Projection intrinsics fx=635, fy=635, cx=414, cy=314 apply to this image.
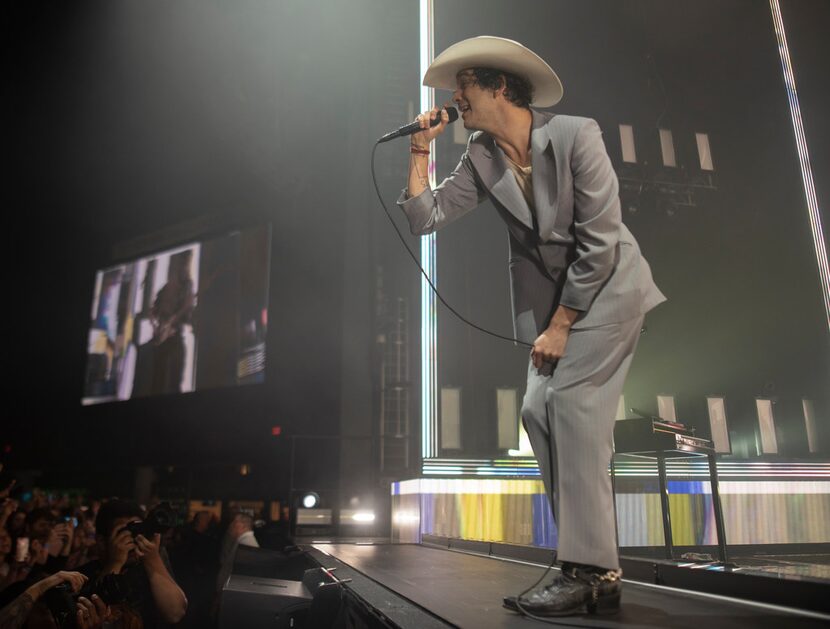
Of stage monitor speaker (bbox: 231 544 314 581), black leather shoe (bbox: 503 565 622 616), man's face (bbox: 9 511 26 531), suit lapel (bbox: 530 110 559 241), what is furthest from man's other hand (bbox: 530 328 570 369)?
man's face (bbox: 9 511 26 531)

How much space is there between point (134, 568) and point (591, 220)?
4.80 ft

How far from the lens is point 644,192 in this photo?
14.4 ft

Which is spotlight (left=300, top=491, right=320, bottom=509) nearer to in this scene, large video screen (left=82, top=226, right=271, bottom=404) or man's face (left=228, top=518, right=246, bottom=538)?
man's face (left=228, top=518, right=246, bottom=538)

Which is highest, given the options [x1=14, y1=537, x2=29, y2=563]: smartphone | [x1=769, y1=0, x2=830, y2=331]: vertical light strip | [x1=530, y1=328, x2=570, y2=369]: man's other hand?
[x1=769, y1=0, x2=830, y2=331]: vertical light strip

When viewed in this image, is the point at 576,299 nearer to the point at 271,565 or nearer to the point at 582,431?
the point at 582,431

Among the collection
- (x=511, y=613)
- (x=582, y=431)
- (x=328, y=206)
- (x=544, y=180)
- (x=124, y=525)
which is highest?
(x=328, y=206)

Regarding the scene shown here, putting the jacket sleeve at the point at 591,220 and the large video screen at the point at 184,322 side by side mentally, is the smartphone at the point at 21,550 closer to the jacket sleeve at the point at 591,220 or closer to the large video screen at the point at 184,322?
the jacket sleeve at the point at 591,220

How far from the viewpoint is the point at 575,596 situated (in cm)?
105

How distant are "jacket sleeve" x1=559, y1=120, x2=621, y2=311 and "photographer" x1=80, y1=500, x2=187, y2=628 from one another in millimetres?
1262

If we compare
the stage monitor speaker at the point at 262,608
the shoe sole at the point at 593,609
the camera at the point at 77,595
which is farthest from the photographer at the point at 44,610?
the shoe sole at the point at 593,609

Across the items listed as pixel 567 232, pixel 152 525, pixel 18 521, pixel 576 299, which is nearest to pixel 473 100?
pixel 567 232

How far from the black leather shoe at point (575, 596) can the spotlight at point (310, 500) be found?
4.69 m

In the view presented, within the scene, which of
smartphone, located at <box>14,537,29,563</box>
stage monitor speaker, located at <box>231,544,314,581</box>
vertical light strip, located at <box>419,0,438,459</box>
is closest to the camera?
stage monitor speaker, located at <box>231,544,314,581</box>

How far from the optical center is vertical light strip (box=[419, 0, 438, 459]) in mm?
3826
